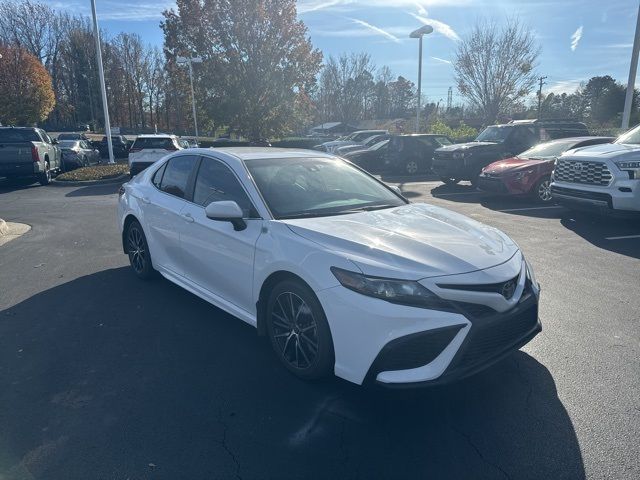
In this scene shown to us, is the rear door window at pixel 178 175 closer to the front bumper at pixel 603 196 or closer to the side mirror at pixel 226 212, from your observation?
the side mirror at pixel 226 212

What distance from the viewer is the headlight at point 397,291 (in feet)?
9.13

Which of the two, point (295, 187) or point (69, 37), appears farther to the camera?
point (69, 37)

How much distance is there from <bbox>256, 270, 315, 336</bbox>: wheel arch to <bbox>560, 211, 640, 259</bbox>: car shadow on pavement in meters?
5.47

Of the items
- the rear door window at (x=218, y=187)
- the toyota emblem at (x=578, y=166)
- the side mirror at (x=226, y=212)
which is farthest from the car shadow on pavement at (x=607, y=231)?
the side mirror at (x=226, y=212)

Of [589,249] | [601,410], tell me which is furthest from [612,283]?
[601,410]

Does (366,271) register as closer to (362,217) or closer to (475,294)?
(475,294)

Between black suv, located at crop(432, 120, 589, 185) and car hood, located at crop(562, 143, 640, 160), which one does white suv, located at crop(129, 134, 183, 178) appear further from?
car hood, located at crop(562, 143, 640, 160)

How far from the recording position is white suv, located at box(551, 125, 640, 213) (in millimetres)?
7543

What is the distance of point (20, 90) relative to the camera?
39.7 meters

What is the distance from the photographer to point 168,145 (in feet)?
52.1

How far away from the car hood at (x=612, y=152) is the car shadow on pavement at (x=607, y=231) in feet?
3.40


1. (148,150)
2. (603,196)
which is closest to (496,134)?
(603,196)

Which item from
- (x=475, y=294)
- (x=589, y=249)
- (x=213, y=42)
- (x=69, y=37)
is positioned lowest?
(x=589, y=249)

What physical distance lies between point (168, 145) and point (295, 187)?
42.8 feet
